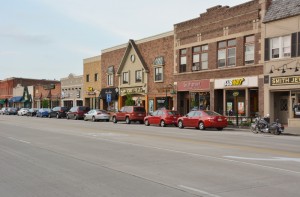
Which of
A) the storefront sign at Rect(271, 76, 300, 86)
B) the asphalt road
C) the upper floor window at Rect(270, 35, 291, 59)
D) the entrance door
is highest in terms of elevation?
the upper floor window at Rect(270, 35, 291, 59)

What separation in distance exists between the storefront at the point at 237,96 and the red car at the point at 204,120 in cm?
400

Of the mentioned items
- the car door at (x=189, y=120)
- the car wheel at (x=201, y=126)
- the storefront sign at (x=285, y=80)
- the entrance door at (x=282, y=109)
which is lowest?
the car wheel at (x=201, y=126)

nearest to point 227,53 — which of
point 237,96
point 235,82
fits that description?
point 235,82

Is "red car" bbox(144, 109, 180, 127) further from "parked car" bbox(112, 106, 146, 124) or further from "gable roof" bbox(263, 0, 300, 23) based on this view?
"gable roof" bbox(263, 0, 300, 23)

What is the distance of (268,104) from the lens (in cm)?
3012

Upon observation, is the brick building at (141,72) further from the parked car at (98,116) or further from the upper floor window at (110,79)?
the parked car at (98,116)

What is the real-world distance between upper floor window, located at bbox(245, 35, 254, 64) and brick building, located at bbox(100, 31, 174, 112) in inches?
393

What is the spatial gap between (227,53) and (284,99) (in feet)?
21.3

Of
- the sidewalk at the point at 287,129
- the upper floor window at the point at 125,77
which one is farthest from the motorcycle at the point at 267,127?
the upper floor window at the point at 125,77

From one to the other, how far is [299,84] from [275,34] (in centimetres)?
432

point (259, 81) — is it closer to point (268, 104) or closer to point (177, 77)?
point (268, 104)

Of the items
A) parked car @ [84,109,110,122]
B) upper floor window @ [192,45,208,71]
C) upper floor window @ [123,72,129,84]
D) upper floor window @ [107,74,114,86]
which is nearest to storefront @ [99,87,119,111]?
upper floor window @ [107,74,114,86]

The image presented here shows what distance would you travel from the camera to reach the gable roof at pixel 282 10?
93.8 ft

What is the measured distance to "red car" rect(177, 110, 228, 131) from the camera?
27.8 meters
